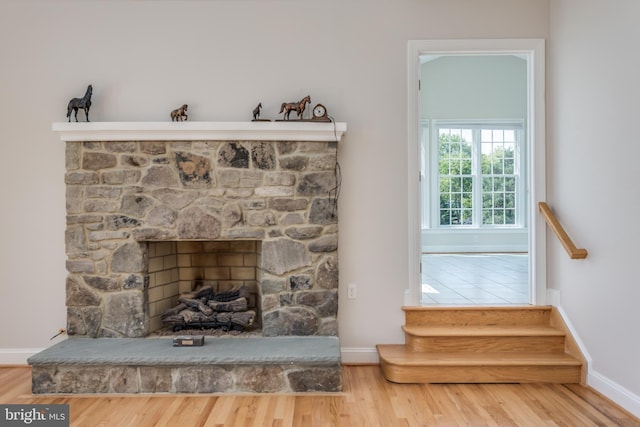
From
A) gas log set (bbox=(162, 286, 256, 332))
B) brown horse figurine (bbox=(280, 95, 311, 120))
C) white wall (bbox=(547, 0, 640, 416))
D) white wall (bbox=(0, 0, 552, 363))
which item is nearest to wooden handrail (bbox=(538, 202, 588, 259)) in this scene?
white wall (bbox=(547, 0, 640, 416))

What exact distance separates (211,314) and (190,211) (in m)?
0.84

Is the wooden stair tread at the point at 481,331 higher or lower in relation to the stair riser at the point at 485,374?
higher

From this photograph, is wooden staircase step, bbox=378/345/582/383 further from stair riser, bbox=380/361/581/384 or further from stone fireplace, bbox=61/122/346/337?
stone fireplace, bbox=61/122/346/337

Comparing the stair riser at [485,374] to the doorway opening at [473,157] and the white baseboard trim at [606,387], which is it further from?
the doorway opening at [473,157]

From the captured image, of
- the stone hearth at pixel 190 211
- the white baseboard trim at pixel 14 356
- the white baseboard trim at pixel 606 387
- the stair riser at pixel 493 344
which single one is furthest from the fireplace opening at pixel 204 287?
the white baseboard trim at pixel 606 387

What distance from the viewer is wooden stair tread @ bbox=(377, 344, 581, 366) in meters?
3.00

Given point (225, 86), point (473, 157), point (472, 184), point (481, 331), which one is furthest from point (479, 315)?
point (473, 157)

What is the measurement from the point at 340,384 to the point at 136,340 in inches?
60.5

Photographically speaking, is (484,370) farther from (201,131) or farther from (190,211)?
(201,131)

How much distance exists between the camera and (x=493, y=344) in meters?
3.21

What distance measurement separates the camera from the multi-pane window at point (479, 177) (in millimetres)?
8086

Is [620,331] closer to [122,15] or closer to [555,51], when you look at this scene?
[555,51]

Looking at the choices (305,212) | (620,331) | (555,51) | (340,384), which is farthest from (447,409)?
(555,51)

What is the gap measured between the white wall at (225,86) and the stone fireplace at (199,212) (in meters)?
0.25
